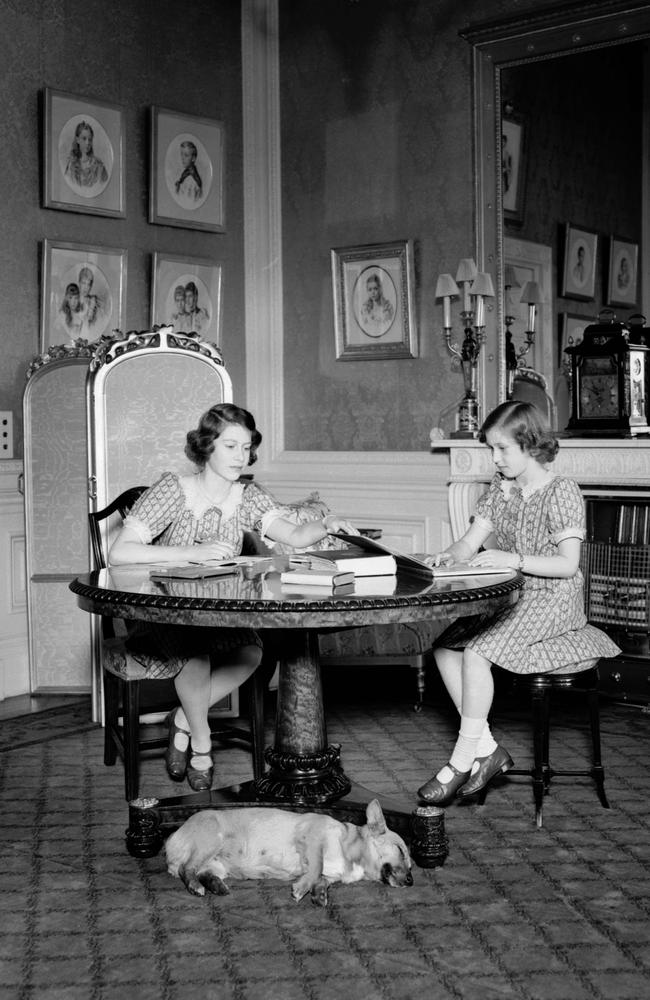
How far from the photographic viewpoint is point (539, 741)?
11.4ft

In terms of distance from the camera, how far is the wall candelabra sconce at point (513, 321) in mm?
5340

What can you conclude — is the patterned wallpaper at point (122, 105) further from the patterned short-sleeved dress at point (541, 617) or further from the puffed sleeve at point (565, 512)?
the puffed sleeve at point (565, 512)

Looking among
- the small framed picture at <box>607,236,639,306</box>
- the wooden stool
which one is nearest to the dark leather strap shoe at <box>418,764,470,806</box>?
the wooden stool

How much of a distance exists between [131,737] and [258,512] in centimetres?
82

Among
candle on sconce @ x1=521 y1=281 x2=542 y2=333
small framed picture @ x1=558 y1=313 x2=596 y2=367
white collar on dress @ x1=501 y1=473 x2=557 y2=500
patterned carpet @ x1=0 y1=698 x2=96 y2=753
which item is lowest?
patterned carpet @ x1=0 y1=698 x2=96 y2=753

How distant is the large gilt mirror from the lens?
497 centimetres

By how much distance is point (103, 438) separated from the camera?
4613 millimetres

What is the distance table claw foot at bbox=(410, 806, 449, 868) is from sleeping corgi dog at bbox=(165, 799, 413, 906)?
4.0 inches

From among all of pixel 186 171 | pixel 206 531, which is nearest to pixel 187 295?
pixel 186 171

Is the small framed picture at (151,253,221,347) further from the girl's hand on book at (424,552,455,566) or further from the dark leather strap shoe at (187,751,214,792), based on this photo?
the girl's hand on book at (424,552,455,566)

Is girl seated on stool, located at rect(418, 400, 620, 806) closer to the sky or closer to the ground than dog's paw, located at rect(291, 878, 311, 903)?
closer to the sky

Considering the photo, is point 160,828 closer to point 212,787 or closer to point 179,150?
point 212,787

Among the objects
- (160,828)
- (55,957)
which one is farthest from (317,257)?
(55,957)

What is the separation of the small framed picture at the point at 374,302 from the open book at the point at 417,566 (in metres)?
2.59
